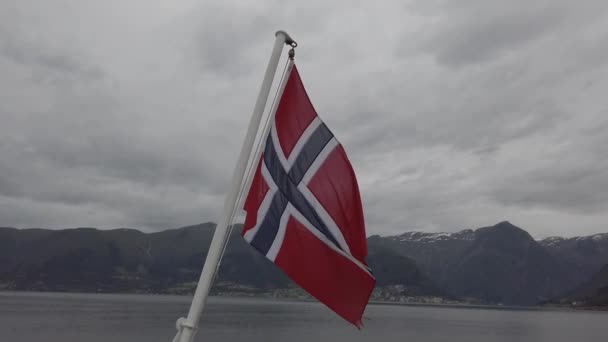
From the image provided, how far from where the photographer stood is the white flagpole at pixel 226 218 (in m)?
5.82

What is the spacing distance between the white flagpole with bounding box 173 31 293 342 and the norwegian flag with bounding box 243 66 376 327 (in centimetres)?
83

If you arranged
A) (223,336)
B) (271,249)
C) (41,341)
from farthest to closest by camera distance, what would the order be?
(223,336) < (41,341) < (271,249)

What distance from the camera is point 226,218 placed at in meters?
6.06

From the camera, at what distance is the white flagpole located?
19.1ft

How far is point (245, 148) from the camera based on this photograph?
619 centimetres

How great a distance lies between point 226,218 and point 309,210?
1443mm

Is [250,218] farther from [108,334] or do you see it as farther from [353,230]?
[108,334]

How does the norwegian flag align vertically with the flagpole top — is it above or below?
below

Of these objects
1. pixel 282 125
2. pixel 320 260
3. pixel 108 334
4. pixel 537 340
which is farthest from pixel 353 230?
pixel 537 340

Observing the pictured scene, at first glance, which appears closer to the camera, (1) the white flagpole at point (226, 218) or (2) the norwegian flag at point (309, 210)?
(1) the white flagpole at point (226, 218)

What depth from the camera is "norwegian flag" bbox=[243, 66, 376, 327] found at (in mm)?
7062

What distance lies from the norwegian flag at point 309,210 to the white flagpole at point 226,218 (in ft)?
2.71

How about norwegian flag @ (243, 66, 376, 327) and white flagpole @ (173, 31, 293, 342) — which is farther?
norwegian flag @ (243, 66, 376, 327)

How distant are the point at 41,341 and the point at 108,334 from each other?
44.2ft
